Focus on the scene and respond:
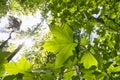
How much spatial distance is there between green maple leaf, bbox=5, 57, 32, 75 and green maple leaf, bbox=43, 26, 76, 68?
0.57ft

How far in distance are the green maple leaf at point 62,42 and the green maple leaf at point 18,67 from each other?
0.57ft

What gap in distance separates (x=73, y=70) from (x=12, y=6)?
2457 cm

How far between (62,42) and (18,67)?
0.99 ft

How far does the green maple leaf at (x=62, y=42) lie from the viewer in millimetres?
1022

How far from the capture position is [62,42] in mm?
1030

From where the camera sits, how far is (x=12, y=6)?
2467cm

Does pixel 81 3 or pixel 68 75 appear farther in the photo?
pixel 81 3

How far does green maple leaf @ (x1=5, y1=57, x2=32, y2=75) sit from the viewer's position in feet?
3.62

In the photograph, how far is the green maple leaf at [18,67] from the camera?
1.10 m

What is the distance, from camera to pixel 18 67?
1.11 metres

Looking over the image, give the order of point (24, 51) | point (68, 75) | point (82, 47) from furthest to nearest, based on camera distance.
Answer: point (24, 51) < point (68, 75) < point (82, 47)

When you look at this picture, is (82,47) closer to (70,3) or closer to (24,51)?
(70,3)

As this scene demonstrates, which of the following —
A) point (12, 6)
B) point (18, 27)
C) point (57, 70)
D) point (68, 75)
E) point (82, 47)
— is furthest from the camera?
point (18, 27)

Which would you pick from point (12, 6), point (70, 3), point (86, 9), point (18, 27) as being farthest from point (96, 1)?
point (18, 27)
